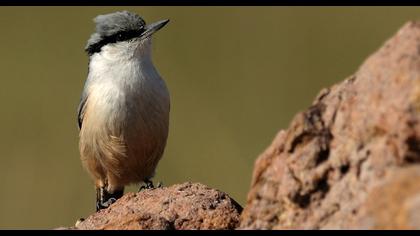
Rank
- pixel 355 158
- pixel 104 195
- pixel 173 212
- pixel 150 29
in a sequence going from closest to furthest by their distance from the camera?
pixel 355 158
pixel 173 212
pixel 150 29
pixel 104 195

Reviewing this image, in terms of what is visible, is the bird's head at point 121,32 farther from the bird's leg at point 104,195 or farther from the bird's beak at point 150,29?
the bird's leg at point 104,195

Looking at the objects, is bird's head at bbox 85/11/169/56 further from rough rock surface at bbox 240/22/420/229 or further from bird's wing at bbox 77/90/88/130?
rough rock surface at bbox 240/22/420/229

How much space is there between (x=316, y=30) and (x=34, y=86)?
403 centimetres

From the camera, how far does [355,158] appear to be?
385 cm

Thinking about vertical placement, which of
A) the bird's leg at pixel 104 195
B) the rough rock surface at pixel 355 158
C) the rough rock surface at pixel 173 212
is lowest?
the bird's leg at pixel 104 195

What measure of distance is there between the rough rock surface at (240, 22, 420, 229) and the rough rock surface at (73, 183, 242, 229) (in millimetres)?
483

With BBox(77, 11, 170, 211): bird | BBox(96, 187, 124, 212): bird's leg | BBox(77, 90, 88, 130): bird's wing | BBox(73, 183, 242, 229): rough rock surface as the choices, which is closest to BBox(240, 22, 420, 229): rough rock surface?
BBox(73, 183, 242, 229): rough rock surface

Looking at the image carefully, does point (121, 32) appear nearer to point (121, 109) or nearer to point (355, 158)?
point (121, 109)

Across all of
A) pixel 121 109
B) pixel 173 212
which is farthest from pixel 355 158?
pixel 121 109

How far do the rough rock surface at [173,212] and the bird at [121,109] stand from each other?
2209mm

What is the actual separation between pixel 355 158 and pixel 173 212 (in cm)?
127

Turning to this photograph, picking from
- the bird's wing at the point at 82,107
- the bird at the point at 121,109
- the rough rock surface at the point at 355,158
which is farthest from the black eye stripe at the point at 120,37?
the rough rock surface at the point at 355,158

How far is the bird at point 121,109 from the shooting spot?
7445 mm
